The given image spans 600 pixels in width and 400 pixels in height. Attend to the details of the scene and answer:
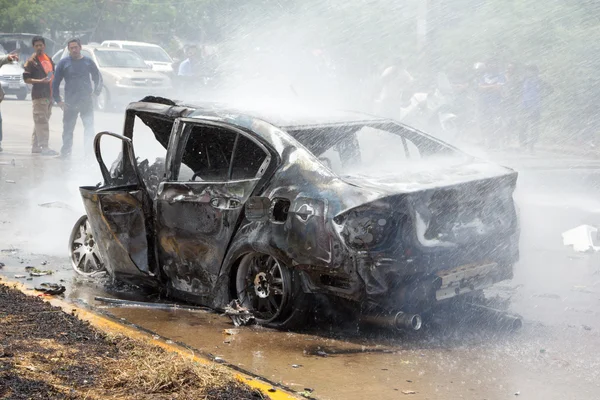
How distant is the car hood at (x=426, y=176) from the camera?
235 inches

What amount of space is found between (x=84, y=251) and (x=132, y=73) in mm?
21836

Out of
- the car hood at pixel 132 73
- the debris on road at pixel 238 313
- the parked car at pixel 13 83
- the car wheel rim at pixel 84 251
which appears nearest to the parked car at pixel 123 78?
the car hood at pixel 132 73

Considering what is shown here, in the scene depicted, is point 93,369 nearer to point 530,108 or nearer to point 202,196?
point 202,196

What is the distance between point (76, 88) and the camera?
56.3ft

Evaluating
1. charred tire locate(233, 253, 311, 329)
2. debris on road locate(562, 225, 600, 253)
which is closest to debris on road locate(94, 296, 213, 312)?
charred tire locate(233, 253, 311, 329)

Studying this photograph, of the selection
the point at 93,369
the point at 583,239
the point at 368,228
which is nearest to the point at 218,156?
the point at 368,228

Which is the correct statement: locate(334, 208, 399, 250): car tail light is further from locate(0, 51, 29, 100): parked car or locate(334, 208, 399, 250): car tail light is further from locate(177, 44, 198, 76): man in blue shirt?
locate(0, 51, 29, 100): parked car

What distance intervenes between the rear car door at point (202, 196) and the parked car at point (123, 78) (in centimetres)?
2163

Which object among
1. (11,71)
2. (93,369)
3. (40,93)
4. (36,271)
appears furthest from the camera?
(11,71)

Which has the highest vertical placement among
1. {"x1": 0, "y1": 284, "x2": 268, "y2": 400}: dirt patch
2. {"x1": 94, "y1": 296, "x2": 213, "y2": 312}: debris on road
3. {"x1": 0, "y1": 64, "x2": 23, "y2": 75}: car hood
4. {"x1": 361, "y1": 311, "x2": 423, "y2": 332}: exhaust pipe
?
{"x1": 0, "y1": 64, "x2": 23, "y2": 75}: car hood

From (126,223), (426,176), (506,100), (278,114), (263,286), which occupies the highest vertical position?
(506,100)

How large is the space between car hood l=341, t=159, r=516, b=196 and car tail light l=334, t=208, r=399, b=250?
0.15m

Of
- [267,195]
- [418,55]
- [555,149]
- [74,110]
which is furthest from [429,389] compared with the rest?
[418,55]

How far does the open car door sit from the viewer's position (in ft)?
23.1
